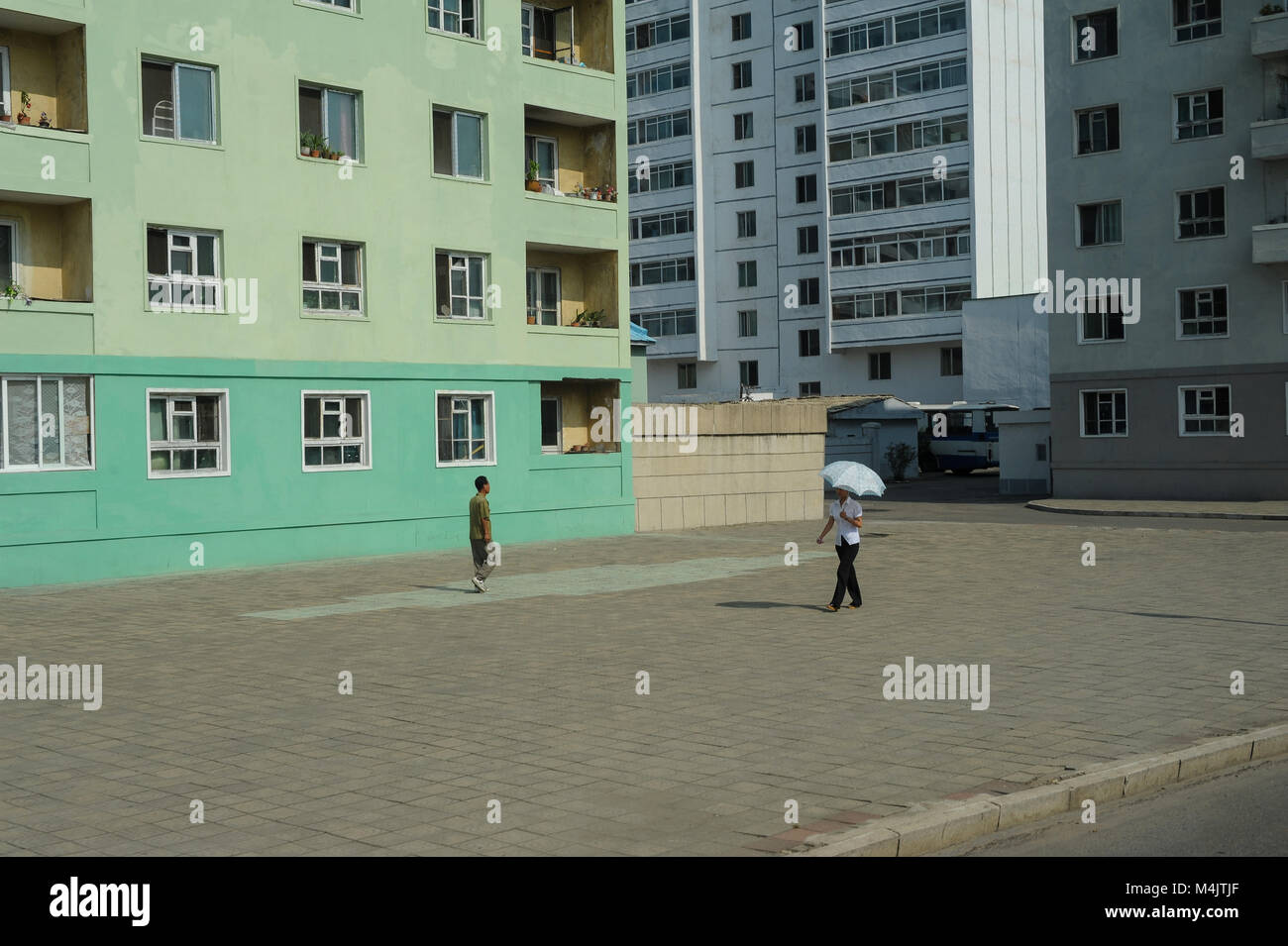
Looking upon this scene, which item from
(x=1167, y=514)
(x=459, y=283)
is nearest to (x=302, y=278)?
(x=459, y=283)

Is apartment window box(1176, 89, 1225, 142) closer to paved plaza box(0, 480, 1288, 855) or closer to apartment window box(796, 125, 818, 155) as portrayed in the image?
paved plaza box(0, 480, 1288, 855)

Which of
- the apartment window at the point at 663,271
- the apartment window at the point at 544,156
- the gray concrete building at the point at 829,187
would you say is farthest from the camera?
the apartment window at the point at 663,271

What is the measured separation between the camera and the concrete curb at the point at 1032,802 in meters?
6.41

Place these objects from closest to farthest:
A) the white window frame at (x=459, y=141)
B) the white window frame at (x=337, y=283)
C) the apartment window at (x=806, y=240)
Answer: the white window frame at (x=337, y=283), the white window frame at (x=459, y=141), the apartment window at (x=806, y=240)

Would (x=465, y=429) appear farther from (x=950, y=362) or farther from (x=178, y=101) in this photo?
(x=950, y=362)

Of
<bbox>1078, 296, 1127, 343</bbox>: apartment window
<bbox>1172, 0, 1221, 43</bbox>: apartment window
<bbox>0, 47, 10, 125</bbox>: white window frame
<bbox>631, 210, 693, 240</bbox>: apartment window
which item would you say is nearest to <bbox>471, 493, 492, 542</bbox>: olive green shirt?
<bbox>0, 47, 10, 125</bbox>: white window frame

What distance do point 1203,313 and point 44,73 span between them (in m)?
30.8

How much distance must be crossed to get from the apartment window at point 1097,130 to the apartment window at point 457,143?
846 inches

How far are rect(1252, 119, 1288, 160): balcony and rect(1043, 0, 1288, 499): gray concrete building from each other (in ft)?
0.17

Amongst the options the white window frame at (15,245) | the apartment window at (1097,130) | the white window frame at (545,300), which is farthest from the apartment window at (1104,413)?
the white window frame at (15,245)

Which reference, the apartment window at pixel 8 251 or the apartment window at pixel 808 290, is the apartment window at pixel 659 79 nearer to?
the apartment window at pixel 808 290

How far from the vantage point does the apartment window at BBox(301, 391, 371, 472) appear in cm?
2567

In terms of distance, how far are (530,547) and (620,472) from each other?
4251 millimetres

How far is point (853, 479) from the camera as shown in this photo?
1619cm
